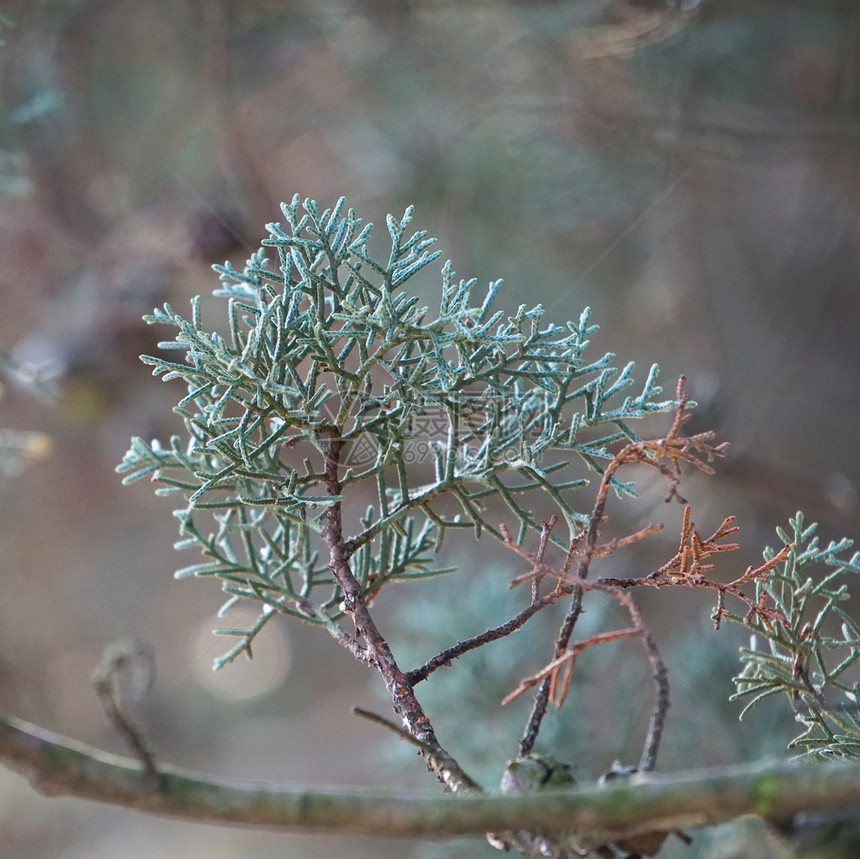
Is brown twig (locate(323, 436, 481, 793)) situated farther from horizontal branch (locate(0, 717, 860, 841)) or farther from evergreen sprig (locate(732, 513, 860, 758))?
evergreen sprig (locate(732, 513, 860, 758))

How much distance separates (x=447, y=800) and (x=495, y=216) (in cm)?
163

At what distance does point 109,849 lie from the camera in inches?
91.1

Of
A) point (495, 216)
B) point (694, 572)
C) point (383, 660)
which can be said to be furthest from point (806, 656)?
point (495, 216)

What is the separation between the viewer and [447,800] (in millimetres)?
327

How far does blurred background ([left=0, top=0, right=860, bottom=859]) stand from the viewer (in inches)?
49.3

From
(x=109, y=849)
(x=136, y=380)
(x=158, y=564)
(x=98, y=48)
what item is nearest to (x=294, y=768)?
(x=109, y=849)

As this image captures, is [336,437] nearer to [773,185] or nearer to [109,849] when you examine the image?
[773,185]

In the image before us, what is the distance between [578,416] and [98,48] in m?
1.64

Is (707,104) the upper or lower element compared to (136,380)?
upper

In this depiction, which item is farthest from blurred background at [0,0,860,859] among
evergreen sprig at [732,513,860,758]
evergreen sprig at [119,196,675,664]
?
evergreen sprig at [119,196,675,664]

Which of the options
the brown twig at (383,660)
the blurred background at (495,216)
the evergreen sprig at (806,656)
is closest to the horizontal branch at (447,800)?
the brown twig at (383,660)

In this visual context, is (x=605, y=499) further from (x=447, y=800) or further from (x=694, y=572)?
(x=447, y=800)

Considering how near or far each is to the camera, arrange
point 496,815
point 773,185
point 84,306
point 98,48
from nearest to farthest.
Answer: point 496,815, point 84,306, point 98,48, point 773,185

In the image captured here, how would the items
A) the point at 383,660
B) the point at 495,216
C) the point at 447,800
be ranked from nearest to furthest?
1. the point at 447,800
2. the point at 383,660
3. the point at 495,216
